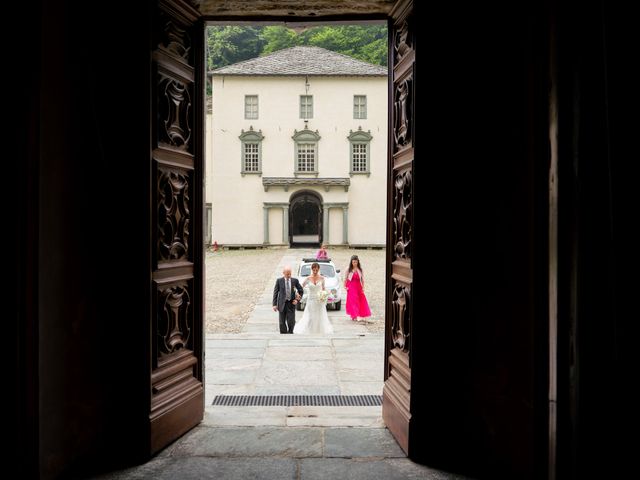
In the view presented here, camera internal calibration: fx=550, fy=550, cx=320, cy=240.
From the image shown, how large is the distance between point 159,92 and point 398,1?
1.85 m

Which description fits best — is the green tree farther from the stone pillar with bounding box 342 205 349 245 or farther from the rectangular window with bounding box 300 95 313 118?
the stone pillar with bounding box 342 205 349 245

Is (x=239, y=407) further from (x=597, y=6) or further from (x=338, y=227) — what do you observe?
(x=338, y=227)

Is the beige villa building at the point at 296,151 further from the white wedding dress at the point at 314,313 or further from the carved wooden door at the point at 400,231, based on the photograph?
the carved wooden door at the point at 400,231

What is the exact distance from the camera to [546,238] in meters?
3.08

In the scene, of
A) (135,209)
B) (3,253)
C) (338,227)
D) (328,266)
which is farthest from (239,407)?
(338,227)

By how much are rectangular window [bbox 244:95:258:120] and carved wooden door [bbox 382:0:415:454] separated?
32685mm

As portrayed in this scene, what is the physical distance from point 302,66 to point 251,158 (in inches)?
271

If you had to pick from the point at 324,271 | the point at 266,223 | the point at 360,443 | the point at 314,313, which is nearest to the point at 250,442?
the point at 360,443

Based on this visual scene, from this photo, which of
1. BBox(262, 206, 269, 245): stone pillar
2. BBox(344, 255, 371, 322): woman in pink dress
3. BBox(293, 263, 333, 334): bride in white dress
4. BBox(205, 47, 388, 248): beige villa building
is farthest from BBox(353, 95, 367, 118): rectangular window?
BBox(293, 263, 333, 334): bride in white dress

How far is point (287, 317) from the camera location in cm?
1038

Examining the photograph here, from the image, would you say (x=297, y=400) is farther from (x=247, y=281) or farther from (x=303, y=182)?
(x=303, y=182)

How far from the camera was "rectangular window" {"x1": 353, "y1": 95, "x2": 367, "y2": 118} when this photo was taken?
118ft

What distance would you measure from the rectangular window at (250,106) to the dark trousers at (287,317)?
1083 inches

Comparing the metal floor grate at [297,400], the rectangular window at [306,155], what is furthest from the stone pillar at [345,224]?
the metal floor grate at [297,400]
